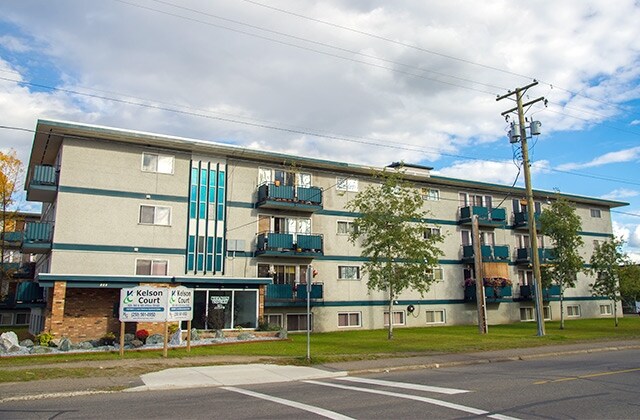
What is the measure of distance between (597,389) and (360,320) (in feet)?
73.0

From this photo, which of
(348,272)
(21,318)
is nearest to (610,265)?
(348,272)

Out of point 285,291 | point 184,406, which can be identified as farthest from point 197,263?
point 184,406

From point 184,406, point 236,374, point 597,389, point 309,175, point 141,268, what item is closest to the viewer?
point 184,406

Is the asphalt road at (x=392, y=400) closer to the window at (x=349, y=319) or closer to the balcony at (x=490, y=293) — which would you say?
the window at (x=349, y=319)

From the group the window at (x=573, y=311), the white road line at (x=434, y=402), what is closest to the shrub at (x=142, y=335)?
the white road line at (x=434, y=402)

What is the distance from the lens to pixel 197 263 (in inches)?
1099

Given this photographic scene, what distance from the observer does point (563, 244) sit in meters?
33.6

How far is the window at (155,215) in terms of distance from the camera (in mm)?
27188

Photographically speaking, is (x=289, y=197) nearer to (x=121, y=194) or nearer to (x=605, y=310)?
(x=121, y=194)

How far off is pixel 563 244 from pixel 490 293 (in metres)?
6.07

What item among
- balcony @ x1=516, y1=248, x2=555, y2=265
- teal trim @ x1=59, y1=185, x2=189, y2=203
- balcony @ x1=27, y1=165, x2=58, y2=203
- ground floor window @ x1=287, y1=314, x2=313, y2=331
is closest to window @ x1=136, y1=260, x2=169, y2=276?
teal trim @ x1=59, y1=185, x2=189, y2=203

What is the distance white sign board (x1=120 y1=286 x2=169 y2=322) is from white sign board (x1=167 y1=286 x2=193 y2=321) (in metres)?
0.27

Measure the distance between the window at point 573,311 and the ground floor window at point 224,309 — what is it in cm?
2893

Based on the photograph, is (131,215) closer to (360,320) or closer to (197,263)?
(197,263)
